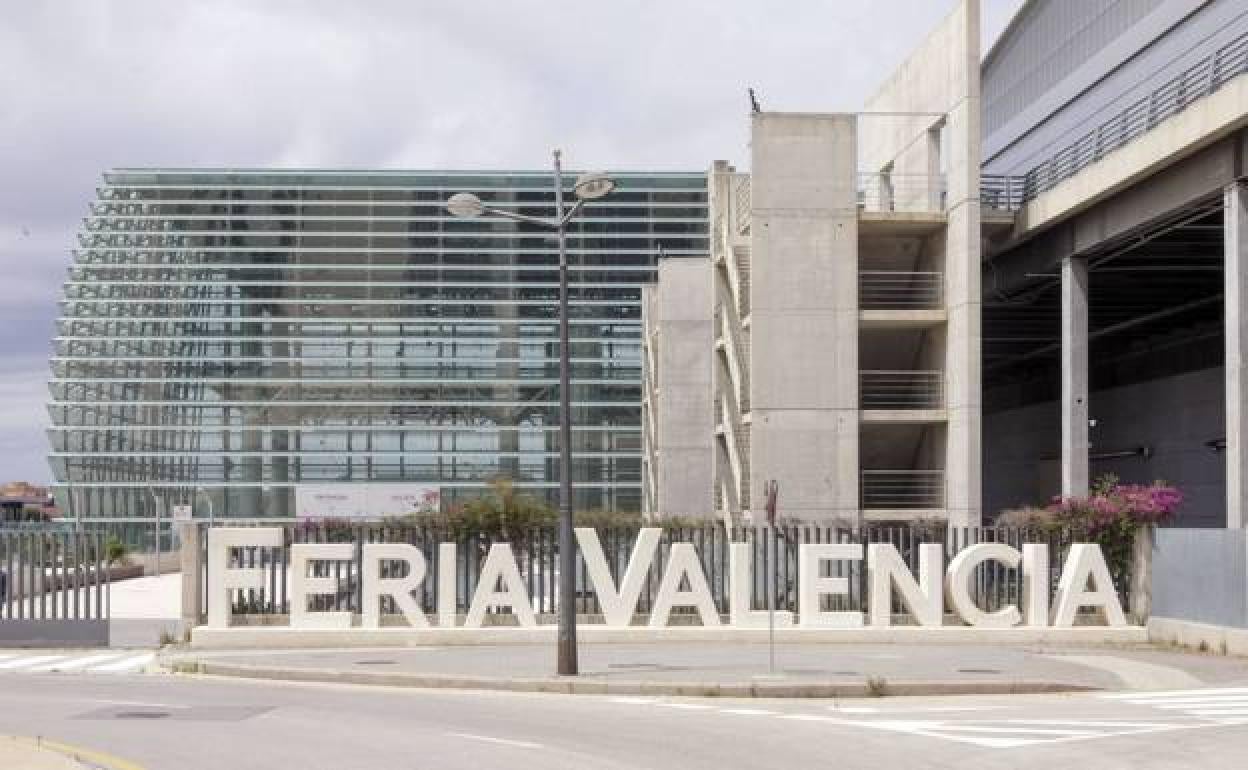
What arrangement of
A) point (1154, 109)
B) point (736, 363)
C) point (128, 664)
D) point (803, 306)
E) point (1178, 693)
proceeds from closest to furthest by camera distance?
1. point (1178, 693)
2. point (128, 664)
3. point (1154, 109)
4. point (803, 306)
5. point (736, 363)

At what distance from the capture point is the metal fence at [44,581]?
31.0m

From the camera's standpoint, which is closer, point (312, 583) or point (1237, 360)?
point (312, 583)

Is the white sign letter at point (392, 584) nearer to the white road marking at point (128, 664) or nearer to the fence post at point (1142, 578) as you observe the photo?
the white road marking at point (128, 664)

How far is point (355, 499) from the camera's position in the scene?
125m

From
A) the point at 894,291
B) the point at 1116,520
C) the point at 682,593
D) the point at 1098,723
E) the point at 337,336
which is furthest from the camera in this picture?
the point at 337,336

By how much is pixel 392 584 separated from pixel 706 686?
9985mm

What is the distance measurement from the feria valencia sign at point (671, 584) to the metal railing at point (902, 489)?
15.7m

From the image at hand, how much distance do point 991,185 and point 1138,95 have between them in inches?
208

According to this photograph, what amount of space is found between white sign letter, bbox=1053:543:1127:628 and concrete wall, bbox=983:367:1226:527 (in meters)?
22.8

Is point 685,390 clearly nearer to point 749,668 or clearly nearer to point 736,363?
point 736,363

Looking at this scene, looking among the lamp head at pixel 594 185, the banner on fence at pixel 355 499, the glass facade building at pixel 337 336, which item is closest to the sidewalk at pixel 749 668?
the lamp head at pixel 594 185

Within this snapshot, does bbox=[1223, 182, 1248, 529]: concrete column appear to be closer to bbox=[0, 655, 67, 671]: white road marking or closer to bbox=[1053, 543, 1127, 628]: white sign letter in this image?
bbox=[1053, 543, 1127, 628]: white sign letter

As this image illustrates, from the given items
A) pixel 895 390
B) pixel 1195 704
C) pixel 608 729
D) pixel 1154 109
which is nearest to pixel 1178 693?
pixel 1195 704

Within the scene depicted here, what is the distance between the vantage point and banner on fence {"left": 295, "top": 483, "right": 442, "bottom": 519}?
124 meters
